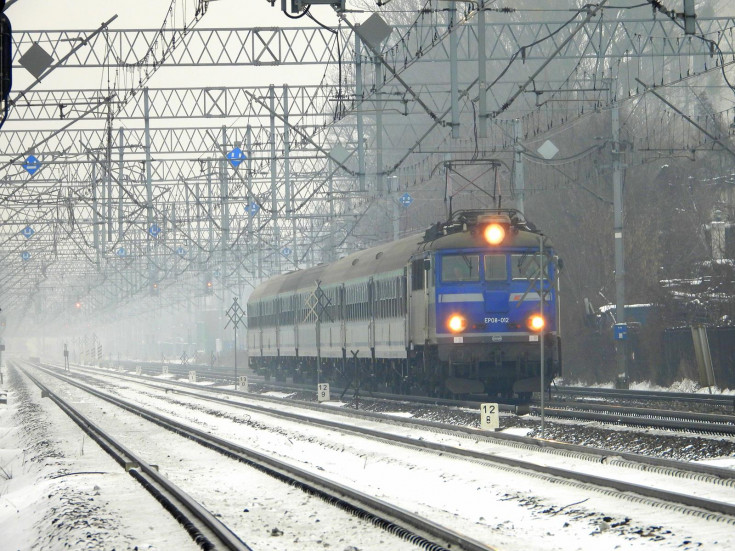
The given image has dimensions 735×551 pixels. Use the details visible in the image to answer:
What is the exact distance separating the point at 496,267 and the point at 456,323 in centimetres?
151

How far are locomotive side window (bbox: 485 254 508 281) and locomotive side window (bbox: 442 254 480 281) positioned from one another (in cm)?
21

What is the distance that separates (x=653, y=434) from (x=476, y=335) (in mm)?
7885

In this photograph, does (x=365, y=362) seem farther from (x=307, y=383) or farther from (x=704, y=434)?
(x=704, y=434)

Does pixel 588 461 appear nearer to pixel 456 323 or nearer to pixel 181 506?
pixel 181 506

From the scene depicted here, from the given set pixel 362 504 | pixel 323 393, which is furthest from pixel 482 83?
pixel 362 504

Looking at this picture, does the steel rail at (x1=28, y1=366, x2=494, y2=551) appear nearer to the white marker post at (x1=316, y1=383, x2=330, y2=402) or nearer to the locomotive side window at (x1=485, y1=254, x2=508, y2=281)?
the locomotive side window at (x1=485, y1=254, x2=508, y2=281)

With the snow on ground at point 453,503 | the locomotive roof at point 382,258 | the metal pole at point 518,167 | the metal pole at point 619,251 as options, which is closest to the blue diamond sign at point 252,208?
the locomotive roof at point 382,258

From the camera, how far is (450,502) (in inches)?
521

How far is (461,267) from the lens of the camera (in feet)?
88.2

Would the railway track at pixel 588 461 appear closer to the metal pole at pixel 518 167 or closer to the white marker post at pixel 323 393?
the white marker post at pixel 323 393

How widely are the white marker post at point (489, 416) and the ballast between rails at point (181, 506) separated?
5.80 m

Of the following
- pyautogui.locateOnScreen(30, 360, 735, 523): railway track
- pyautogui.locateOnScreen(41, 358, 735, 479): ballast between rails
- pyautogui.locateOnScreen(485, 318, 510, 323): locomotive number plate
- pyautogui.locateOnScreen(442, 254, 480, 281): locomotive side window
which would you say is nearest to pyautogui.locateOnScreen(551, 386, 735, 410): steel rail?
pyautogui.locateOnScreen(485, 318, 510, 323): locomotive number plate

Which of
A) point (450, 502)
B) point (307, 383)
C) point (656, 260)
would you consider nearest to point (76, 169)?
point (307, 383)

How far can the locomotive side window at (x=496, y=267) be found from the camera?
26.9 m
